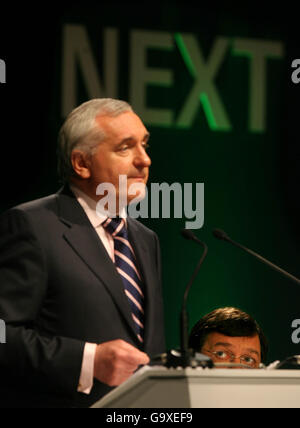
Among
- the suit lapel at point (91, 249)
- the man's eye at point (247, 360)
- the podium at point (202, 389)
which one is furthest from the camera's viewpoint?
the man's eye at point (247, 360)

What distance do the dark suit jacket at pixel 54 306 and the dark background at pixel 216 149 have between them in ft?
6.18

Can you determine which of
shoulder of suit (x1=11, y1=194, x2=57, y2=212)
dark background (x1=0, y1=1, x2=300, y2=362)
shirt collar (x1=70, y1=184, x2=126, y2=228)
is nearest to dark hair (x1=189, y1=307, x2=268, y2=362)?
shirt collar (x1=70, y1=184, x2=126, y2=228)

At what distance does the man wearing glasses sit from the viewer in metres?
2.83

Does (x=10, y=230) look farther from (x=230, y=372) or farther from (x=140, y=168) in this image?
(x=230, y=372)

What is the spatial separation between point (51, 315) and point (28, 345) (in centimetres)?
17

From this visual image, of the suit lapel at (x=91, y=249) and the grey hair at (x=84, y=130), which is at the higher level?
the grey hair at (x=84, y=130)

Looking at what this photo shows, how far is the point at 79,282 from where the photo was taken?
2.06 m

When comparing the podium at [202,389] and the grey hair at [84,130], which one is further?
the grey hair at [84,130]

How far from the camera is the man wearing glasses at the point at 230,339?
283cm

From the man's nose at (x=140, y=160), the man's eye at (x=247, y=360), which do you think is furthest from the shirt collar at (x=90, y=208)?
the man's eye at (x=247, y=360)

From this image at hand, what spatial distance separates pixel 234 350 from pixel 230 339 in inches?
1.8

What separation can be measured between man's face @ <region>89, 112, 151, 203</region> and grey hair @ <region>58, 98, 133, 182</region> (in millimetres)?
19

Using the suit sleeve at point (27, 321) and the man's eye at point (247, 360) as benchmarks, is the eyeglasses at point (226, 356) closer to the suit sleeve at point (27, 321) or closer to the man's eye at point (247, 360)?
the man's eye at point (247, 360)

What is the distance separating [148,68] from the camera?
422 cm
